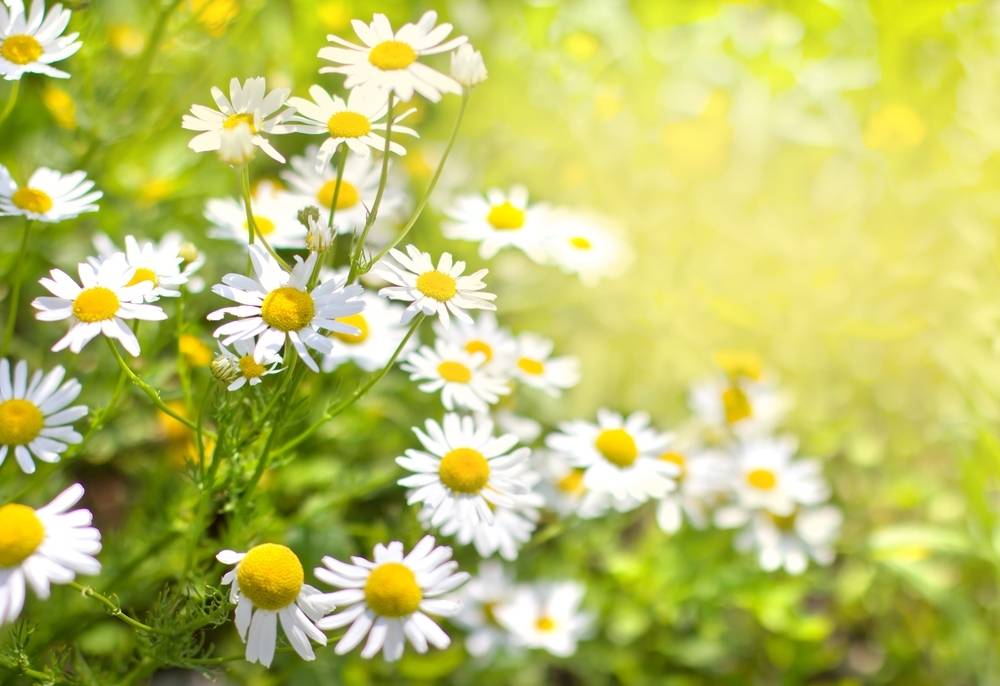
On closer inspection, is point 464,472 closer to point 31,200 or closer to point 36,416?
point 36,416

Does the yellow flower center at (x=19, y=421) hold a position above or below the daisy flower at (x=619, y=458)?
above

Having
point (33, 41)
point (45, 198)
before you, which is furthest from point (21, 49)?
point (45, 198)

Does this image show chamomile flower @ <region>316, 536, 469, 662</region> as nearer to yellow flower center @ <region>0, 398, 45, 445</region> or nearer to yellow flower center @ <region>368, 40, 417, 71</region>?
yellow flower center @ <region>0, 398, 45, 445</region>

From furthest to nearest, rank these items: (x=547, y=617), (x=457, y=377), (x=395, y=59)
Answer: (x=547, y=617)
(x=457, y=377)
(x=395, y=59)

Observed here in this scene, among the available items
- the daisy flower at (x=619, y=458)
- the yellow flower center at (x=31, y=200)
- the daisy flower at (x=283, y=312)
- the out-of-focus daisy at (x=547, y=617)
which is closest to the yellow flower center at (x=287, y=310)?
the daisy flower at (x=283, y=312)

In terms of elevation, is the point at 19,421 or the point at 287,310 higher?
the point at 287,310

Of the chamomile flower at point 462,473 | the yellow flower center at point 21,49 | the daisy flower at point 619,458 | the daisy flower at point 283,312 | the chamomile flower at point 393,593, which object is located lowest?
the daisy flower at point 619,458

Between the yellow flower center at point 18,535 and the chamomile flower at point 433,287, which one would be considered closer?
the yellow flower center at point 18,535

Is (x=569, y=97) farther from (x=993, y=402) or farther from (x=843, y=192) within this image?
(x=993, y=402)

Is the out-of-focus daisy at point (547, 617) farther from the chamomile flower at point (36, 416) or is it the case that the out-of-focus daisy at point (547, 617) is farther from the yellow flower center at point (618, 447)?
the chamomile flower at point (36, 416)
